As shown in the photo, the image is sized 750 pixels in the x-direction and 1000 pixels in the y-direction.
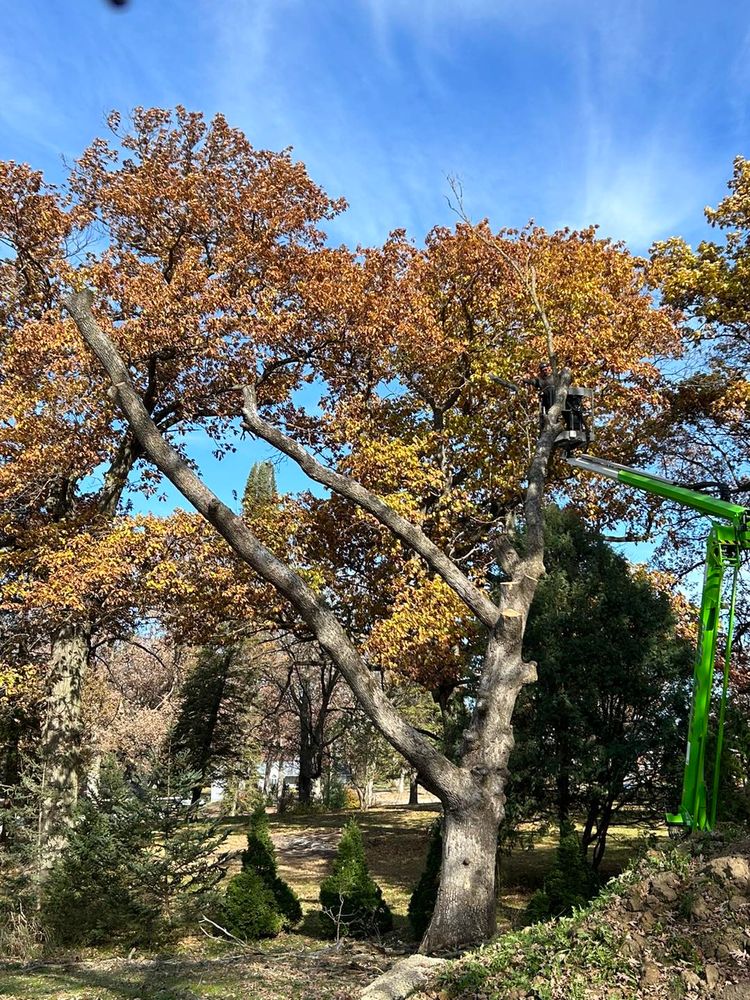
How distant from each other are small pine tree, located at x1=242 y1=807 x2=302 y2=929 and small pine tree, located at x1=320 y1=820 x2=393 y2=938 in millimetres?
517

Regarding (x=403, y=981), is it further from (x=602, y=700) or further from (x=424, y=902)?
(x=602, y=700)

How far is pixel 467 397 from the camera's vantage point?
16.0 meters

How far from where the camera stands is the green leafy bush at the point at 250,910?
913 centimetres

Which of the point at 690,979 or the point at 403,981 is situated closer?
the point at 690,979

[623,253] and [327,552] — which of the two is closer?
[327,552]

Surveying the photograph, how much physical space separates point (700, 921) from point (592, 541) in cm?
841

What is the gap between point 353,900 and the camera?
931cm

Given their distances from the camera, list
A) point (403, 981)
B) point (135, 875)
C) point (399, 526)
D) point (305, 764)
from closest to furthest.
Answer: point (403, 981) → point (399, 526) → point (135, 875) → point (305, 764)

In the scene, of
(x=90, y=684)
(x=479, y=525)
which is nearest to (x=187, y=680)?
(x=90, y=684)

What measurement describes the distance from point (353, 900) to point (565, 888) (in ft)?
8.85

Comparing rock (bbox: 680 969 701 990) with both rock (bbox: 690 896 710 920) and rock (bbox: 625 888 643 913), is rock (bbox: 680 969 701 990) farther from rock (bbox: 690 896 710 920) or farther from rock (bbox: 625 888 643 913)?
rock (bbox: 625 888 643 913)

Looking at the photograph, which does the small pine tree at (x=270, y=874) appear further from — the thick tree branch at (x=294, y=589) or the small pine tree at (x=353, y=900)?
the thick tree branch at (x=294, y=589)

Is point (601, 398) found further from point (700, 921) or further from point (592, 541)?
point (700, 921)

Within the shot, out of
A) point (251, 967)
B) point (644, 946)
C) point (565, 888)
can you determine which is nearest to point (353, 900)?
point (565, 888)
